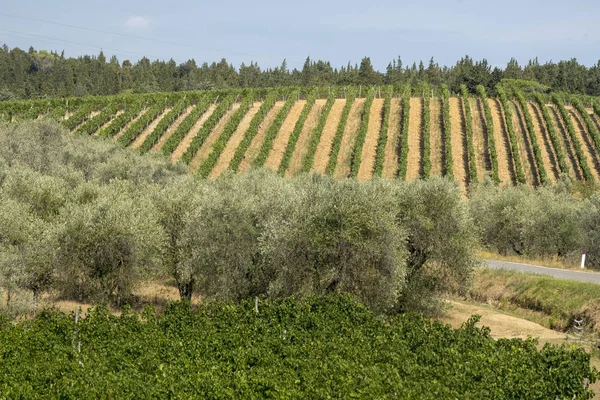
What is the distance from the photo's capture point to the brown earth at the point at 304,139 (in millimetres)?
81500

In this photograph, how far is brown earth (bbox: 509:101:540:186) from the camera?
80312mm

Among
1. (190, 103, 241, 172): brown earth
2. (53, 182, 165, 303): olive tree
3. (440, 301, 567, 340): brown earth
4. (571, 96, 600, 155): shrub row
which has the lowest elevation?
(440, 301, 567, 340): brown earth

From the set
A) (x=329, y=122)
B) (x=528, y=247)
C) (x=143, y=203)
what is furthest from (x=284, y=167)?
(x=143, y=203)

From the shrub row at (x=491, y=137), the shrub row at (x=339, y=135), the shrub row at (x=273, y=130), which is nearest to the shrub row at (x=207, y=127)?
the shrub row at (x=273, y=130)

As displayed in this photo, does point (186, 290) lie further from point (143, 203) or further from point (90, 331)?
point (90, 331)

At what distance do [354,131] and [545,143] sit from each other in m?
27.4

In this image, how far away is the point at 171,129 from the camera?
90.1 meters

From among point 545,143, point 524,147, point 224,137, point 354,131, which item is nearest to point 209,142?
point 224,137

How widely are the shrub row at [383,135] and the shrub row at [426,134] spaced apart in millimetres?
5480

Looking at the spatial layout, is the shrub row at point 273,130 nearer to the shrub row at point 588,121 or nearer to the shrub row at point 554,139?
the shrub row at point 554,139

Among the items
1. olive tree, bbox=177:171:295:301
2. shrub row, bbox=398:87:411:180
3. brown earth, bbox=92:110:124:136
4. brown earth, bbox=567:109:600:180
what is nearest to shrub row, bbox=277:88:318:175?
shrub row, bbox=398:87:411:180

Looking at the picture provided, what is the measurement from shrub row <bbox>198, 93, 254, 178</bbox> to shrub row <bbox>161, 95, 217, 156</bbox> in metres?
5.16

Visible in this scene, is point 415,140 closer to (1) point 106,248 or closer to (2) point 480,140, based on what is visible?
(2) point 480,140

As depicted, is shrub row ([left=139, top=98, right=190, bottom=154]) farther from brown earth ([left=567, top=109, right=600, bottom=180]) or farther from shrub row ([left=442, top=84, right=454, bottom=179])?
brown earth ([left=567, top=109, right=600, bottom=180])
